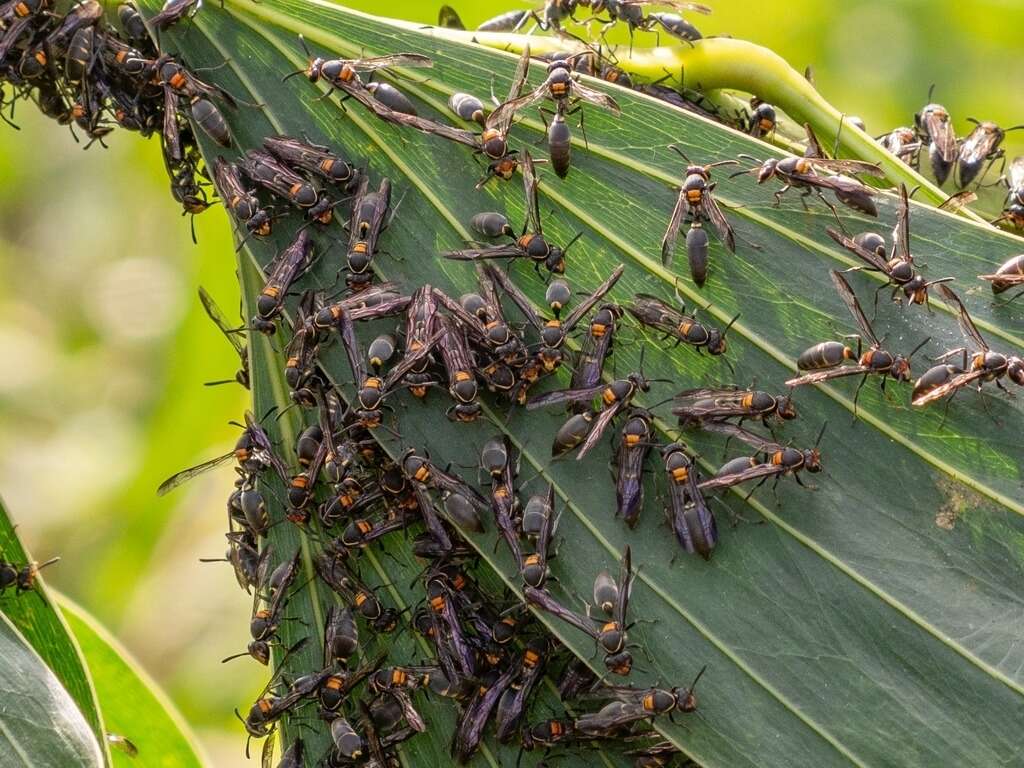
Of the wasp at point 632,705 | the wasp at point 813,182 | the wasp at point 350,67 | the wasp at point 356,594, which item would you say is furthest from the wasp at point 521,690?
the wasp at point 350,67

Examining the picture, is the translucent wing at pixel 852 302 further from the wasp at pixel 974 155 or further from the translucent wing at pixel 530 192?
the wasp at pixel 974 155

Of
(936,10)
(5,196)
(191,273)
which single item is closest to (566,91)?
(191,273)

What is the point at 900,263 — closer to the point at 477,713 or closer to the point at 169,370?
the point at 477,713

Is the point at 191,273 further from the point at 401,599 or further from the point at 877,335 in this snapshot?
the point at 877,335

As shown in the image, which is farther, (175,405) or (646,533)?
(175,405)

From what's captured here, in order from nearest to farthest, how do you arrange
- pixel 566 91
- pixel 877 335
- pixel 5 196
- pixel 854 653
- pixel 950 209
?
pixel 854 653, pixel 877 335, pixel 566 91, pixel 950 209, pixel 5 196
